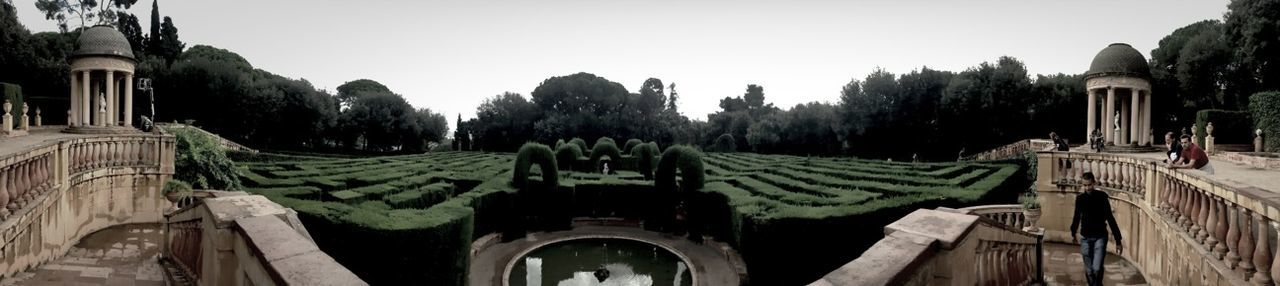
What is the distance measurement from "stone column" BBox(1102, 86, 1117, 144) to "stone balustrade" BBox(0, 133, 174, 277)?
24343 millimetres

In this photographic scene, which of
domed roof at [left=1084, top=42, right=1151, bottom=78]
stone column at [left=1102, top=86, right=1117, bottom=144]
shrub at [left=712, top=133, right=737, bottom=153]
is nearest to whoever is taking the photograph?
domed roof at [left=1084, top=42, right=1151, bottom=78]

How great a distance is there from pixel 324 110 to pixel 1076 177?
151 ft

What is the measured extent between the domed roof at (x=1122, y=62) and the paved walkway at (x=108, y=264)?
2285 centimetres

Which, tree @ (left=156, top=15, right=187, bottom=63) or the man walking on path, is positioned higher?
tree @ (left=156, top=15, right=187, bottom=63)

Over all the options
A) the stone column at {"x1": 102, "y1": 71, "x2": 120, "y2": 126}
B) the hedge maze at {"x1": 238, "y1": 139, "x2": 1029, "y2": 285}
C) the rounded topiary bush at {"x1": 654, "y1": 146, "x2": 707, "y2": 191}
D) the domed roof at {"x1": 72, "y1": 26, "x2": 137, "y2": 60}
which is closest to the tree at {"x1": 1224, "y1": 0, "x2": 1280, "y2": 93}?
the hedge maze at {"x1": 238, "y1": 139, "x2": 1029, "y2": 285}

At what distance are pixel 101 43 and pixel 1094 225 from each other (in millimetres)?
25836

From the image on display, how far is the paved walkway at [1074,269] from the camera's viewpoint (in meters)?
8.84

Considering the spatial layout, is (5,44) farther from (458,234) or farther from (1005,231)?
(1005,231)

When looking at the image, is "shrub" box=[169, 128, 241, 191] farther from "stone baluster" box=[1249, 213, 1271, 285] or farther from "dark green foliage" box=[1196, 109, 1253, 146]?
"dark green foliage" box=[1196, 109, 1253, 146]


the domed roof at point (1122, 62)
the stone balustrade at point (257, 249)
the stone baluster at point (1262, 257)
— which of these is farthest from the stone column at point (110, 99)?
the domed roof at point (1122, 62)

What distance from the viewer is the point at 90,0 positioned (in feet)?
143

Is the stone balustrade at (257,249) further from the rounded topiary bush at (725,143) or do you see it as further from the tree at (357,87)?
the tree at (357,87)

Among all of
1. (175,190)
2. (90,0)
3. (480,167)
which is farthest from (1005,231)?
(90,0)

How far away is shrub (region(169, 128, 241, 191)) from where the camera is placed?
1296cm
